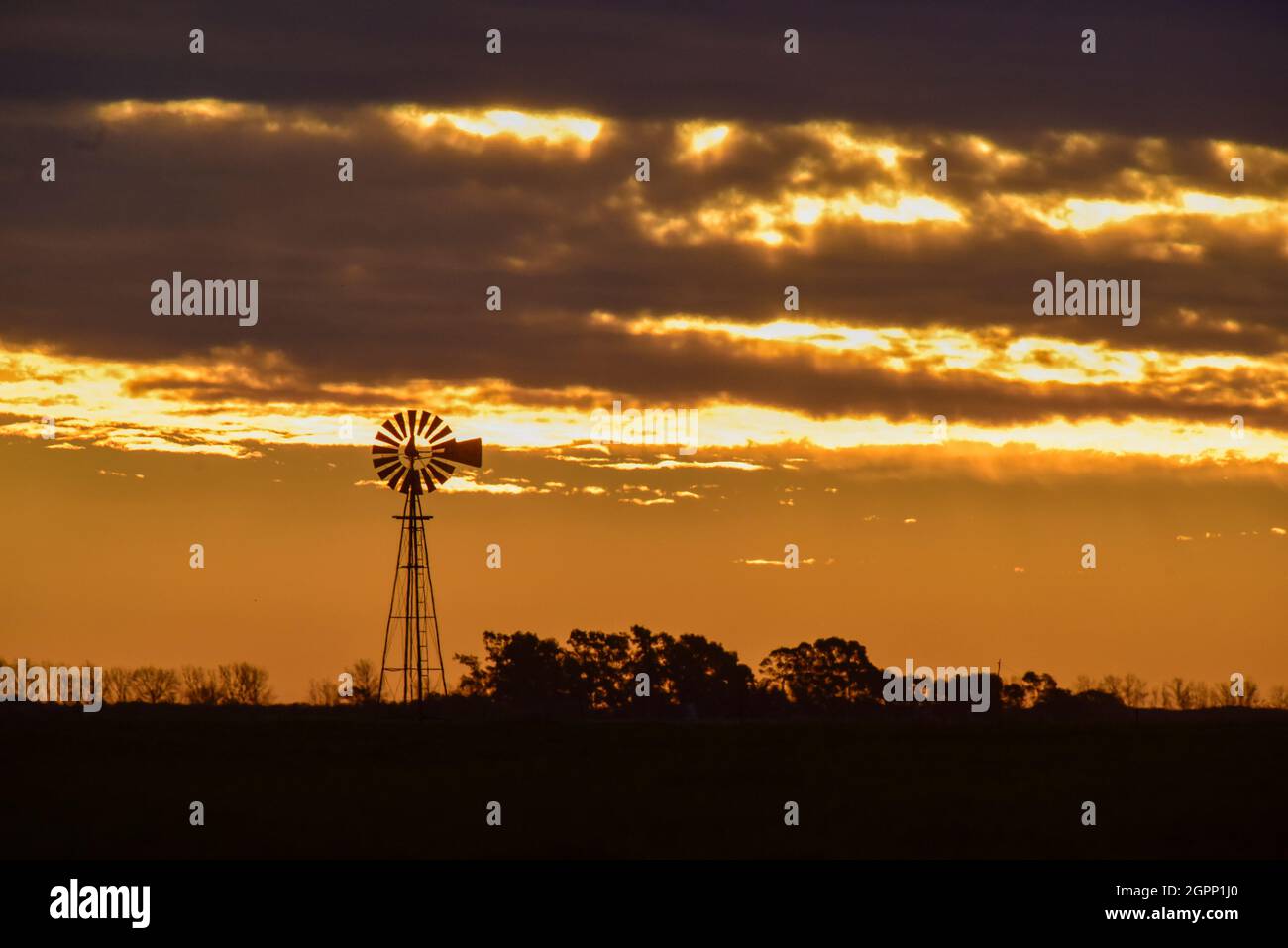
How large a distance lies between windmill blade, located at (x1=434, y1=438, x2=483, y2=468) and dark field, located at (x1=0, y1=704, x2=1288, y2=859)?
20.0 meters

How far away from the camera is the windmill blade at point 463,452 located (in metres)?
109

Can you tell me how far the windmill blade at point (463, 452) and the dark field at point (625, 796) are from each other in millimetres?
19996

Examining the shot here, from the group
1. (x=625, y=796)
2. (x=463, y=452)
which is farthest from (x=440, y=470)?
(x=625, y=796)

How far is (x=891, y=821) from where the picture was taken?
55312 mm

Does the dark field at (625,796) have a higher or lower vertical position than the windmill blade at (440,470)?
lower

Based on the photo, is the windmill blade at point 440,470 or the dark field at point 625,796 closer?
the dark field at point 625,796

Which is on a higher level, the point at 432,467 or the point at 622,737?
the point at 432,467

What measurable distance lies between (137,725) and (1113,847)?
3087 inches

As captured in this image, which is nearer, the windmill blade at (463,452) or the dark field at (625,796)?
the dark field at (625,796)

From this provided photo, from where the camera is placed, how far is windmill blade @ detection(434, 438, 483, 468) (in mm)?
108938
